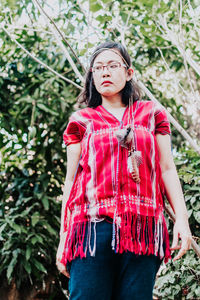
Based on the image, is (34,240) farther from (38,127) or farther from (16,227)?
(38,127)

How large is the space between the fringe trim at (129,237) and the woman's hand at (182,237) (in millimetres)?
35

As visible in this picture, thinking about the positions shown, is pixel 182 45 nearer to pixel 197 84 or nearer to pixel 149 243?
pixel 149 243

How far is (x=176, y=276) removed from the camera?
2113 millimetres

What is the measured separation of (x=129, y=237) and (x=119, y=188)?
0.46 ft

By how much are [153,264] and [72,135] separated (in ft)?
1.58

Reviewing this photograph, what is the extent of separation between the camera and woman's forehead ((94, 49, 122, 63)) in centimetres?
129

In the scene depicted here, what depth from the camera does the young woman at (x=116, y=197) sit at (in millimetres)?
1006

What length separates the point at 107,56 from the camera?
129cm

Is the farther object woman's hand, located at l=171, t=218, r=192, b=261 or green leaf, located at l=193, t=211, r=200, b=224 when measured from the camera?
green leaf, located at l=193, t=211, r=200, b=224

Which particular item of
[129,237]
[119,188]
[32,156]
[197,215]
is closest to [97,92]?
[119,188]

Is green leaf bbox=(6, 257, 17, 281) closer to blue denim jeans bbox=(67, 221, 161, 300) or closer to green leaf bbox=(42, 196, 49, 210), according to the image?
green leaf bbox=(42, 196, 49, 210)

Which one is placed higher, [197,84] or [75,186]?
[197,84]

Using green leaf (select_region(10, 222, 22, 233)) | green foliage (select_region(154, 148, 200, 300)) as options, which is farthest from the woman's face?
green leaf (select_region(10, 222, 22, 233))

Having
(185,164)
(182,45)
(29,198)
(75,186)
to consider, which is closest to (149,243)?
(75,186)
